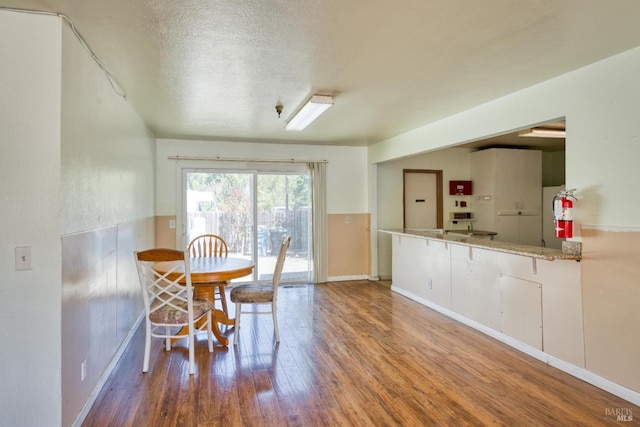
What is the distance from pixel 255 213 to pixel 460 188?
3.62m

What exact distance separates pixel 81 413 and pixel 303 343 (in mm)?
1818

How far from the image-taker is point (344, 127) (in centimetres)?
475

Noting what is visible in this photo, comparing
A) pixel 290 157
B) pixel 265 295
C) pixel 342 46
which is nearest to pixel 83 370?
pixel 265 295

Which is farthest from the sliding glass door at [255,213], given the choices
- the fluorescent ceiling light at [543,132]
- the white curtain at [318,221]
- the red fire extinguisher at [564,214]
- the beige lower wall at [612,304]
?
the beige lower wall at [612,304]

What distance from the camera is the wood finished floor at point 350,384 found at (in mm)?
2250

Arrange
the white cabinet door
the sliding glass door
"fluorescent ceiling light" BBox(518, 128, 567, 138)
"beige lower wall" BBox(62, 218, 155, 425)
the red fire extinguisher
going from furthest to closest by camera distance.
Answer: the sliding glass door
"fluorescent ceiling light" BBox(518, 128, 567, 138)
the white cabinet door
the red fire extinguisher
"beige lower wall" BBox(62, 218, 155, 425)

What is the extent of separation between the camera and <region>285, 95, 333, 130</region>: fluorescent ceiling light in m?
3.32

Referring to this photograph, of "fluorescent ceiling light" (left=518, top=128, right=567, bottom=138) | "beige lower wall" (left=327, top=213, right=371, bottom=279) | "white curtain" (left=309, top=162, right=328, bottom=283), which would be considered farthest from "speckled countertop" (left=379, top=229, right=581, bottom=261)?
"white curtain" (left=309, top=162, right=328, bottom=283)

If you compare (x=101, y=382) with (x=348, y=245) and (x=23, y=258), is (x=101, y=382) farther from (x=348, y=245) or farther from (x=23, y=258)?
(x=348, y=245)

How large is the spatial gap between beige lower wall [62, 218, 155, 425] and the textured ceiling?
50.1 inches

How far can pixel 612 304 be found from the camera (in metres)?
2.52

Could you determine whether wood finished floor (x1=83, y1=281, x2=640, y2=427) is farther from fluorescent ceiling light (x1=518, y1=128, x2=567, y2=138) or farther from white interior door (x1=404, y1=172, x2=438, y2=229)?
white interior door (x1=404, y1=172, x2=438, y2=229)

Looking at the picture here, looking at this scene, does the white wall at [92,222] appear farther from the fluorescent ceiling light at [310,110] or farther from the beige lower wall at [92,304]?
the fluorescent ceiling light at [310,110]

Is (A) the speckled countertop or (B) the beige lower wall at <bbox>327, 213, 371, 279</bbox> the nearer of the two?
(A) the speckled countertop
